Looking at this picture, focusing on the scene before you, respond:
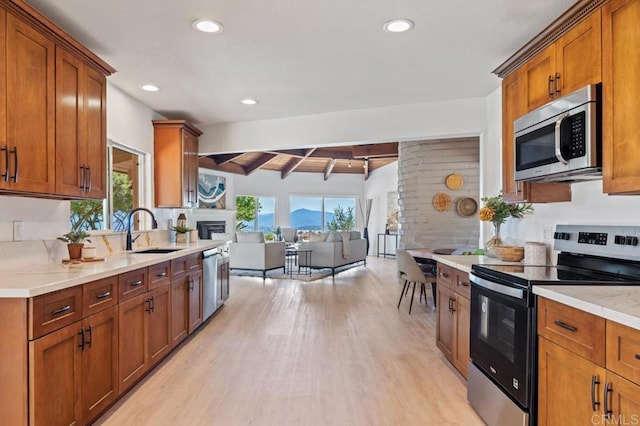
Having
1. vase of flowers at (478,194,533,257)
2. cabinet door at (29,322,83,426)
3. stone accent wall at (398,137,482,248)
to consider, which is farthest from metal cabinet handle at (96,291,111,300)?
stone accent wall at (398,137,482,248)

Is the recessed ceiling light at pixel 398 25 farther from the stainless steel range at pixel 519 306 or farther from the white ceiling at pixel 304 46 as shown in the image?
the stainless steel range at pixel 519 306

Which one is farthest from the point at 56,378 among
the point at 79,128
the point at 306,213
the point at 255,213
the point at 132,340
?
the point at 306,213

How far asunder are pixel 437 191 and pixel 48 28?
18.8 ft

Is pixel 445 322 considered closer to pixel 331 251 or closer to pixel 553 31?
pixel 553 31

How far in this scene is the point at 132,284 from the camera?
8.47 ft

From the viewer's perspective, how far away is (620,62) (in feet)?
5.89

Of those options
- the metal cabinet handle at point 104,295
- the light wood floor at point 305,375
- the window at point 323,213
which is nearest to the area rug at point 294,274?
the light wood floor at point 305,375

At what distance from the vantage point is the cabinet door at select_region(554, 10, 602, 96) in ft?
6.43

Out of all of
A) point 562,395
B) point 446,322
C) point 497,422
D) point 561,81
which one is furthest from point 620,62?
point 446,322

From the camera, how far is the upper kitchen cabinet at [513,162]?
2631 millimetres

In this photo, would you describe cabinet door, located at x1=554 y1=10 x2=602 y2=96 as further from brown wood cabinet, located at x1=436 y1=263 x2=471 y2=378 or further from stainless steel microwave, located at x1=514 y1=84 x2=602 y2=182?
brown wood cabinet, located at x1=436 y1=263 x2=471 y2=378

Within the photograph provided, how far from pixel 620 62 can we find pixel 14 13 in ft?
9.92

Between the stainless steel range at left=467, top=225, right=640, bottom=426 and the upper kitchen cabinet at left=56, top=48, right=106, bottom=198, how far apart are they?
8.73 ft

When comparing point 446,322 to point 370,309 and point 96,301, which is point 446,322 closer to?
point 370,309
